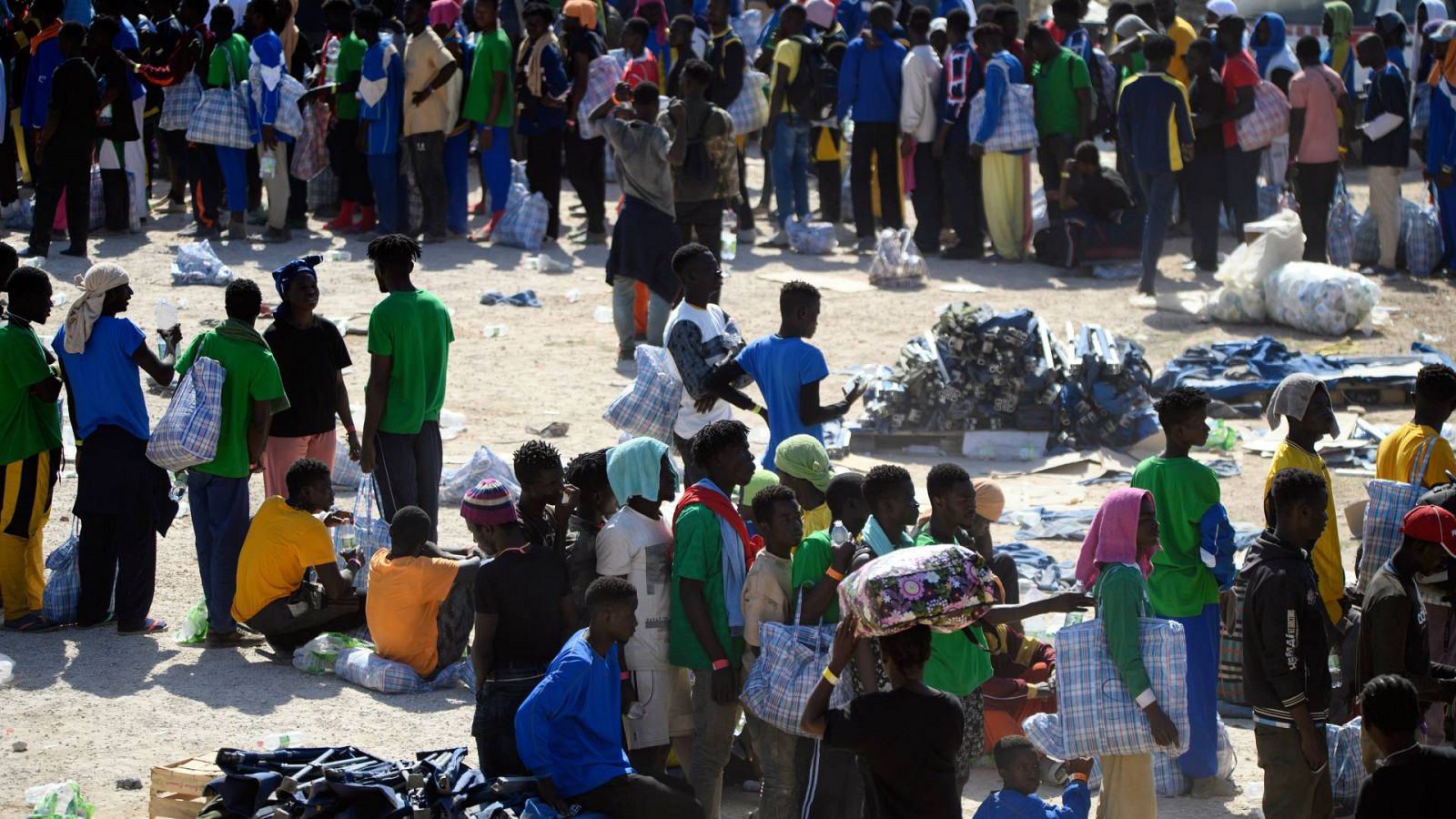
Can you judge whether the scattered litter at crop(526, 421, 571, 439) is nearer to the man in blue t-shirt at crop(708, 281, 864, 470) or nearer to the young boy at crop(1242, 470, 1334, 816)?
the man in blue t-shirt at crop(708, 281, 864, 470)

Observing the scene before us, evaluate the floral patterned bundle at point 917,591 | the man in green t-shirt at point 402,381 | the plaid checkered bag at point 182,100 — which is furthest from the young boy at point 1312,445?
the plaid checkered bag at point 182,100

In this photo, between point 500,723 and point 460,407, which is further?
point 460,407

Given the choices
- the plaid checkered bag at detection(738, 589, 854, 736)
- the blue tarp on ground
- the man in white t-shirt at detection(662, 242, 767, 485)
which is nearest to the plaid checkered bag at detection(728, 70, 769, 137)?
the blue tarp on ground

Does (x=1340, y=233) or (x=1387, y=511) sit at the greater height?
(x=1340, y=233)

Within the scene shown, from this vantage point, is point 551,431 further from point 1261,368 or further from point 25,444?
point 1261,368

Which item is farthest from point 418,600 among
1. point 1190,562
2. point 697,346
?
point 1190,562

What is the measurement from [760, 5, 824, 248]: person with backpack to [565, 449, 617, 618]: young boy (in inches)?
397

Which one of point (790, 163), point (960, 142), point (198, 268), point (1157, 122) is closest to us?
point (198, 268)

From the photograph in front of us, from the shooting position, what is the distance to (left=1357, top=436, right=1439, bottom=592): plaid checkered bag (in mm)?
7211

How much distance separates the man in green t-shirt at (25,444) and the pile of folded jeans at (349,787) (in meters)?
2.67

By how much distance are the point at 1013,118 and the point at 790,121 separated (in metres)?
2.13

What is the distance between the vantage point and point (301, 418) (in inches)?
329

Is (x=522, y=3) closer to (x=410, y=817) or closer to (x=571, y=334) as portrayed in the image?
(x=571, y=334)

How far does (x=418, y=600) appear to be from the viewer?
7.46 m
